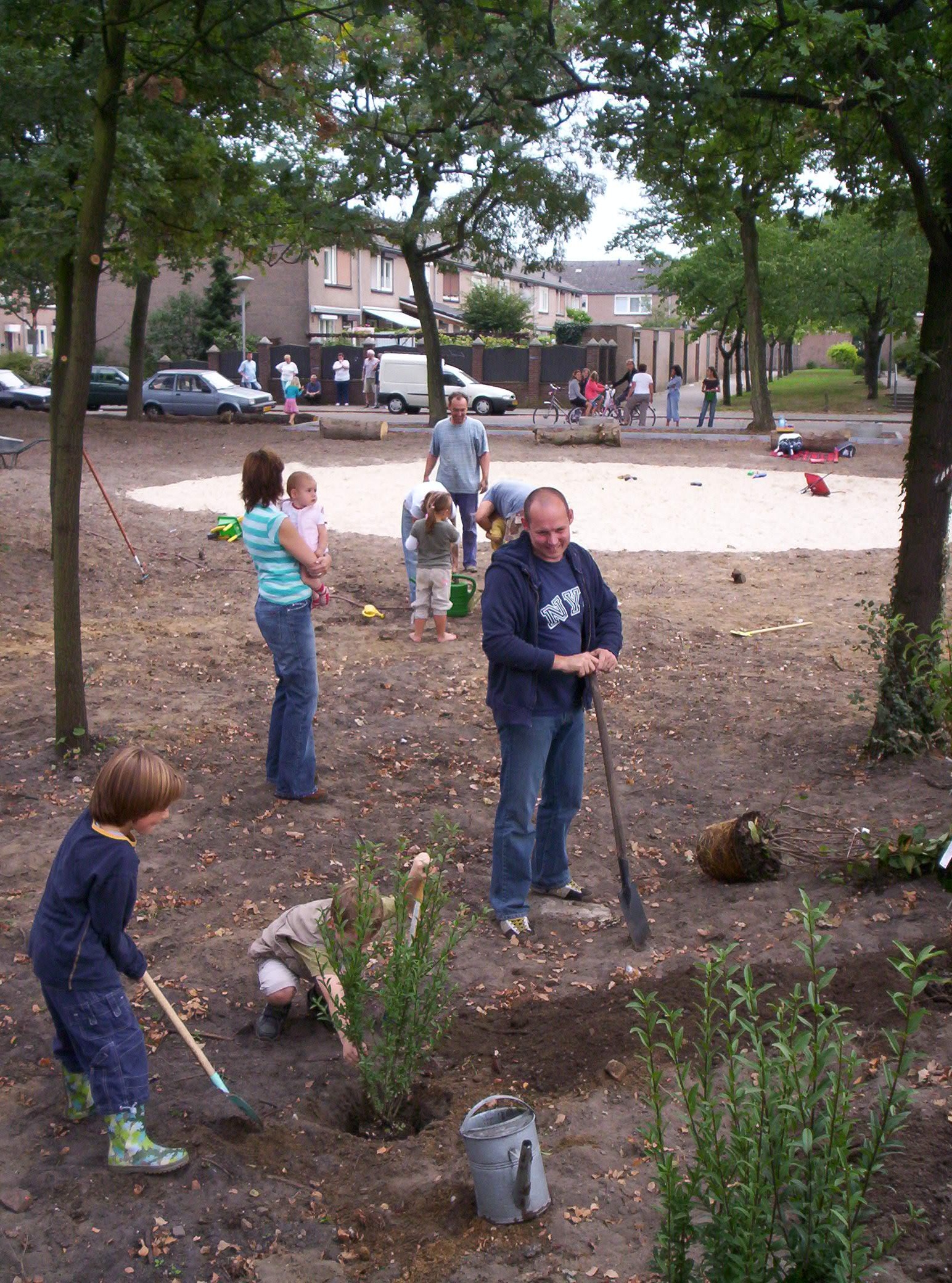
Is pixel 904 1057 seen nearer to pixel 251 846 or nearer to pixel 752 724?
pixel 251 846

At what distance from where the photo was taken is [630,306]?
307ft

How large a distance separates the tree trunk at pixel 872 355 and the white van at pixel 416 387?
1517 centimetres

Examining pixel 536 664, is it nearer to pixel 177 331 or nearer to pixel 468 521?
pixel 468 521

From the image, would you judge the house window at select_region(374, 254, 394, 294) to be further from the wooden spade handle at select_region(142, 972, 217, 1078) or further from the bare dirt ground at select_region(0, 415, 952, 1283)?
the wooden spade handle at select_region(142, 972, 217, 1078)

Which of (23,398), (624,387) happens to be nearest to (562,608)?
(624,387)

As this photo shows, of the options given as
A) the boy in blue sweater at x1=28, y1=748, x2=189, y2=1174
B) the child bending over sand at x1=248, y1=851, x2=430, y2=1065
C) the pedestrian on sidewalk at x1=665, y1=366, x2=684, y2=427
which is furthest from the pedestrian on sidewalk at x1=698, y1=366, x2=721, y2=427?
the boy in blue sweater at x1=28, y1=748, x2=189, y2=1174

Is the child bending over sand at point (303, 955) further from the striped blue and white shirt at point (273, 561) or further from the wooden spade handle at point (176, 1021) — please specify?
the striped blue and white shirt at point (273, 561)

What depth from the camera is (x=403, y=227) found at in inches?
1041

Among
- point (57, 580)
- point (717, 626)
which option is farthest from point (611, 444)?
point (57, 580)

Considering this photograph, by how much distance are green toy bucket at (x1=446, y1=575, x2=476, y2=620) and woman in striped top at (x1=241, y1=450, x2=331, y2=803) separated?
360 centimetres

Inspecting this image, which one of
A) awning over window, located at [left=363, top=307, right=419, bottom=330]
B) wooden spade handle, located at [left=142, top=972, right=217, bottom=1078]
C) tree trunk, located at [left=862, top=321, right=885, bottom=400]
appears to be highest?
awning over window, located at [left=363, top=307, right=419, bottom=330]

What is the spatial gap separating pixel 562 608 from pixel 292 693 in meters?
1.74

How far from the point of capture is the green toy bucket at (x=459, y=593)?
31.5 ft

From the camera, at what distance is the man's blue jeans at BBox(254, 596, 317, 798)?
19.2 feet
